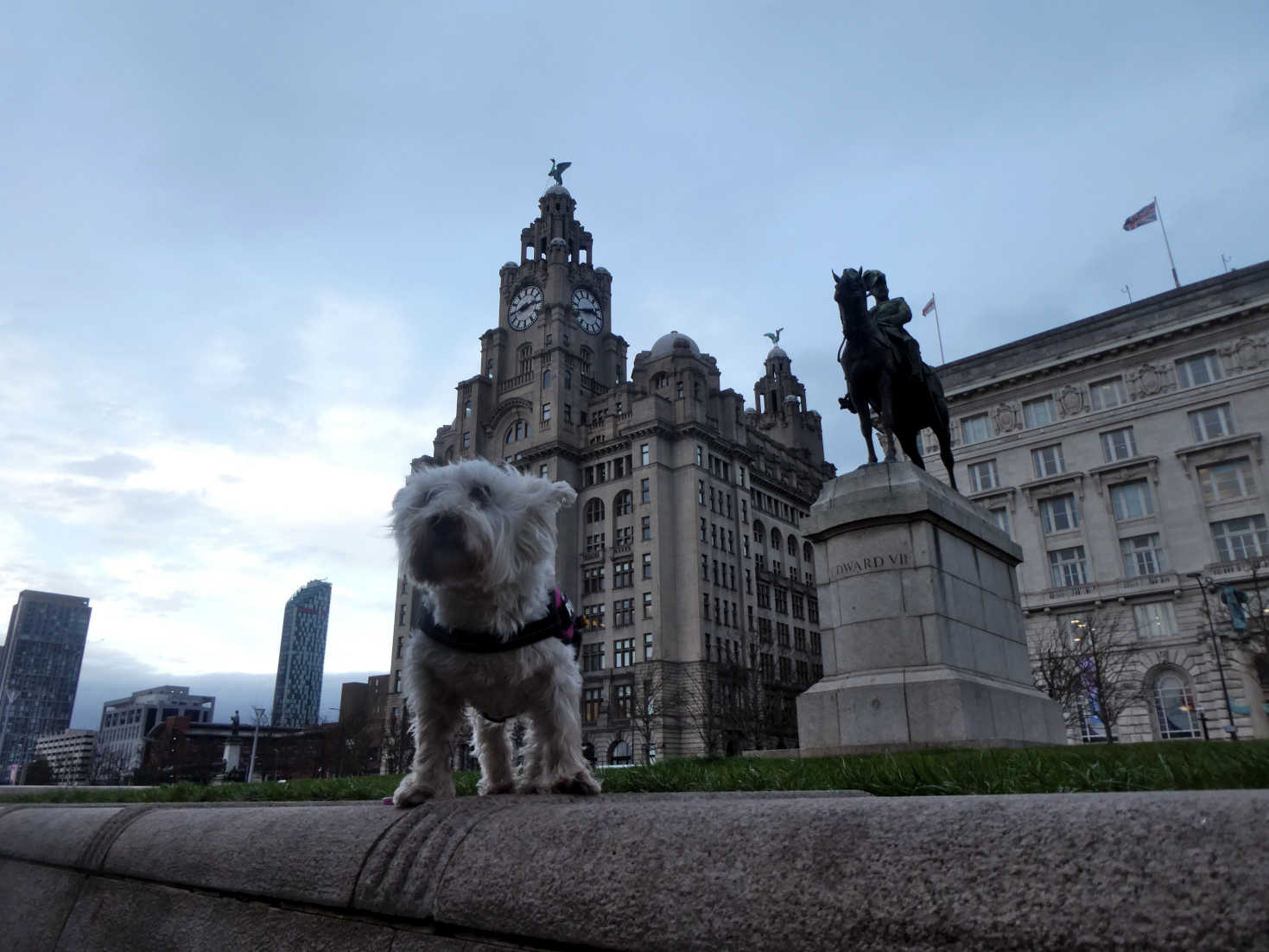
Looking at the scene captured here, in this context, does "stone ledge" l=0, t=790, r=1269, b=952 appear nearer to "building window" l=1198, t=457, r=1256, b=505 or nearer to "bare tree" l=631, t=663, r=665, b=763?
"building window" l=1198, t=457, r=1256, b=505

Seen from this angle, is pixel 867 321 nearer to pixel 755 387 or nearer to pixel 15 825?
pixel 15 825

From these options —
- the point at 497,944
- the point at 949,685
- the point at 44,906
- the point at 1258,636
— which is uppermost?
the point at 1258,636

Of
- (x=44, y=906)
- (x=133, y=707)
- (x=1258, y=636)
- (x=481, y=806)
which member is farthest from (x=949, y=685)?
(x=133, y=707)

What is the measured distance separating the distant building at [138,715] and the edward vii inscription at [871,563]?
16556cm

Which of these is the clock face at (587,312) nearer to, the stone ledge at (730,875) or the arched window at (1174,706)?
the arched window at (1174,706)

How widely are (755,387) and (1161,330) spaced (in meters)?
64.3

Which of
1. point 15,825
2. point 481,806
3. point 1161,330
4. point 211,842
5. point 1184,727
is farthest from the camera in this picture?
point 1161,330

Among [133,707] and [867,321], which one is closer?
[867,321]

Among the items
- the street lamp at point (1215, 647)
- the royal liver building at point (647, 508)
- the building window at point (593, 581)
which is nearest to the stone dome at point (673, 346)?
the royal liver building at point (647, 508)

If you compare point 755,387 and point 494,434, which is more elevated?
point 755,387

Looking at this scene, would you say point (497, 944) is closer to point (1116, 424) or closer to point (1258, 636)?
point (1258, 636)

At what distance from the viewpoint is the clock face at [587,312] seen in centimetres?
8861

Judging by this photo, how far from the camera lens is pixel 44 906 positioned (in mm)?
5223

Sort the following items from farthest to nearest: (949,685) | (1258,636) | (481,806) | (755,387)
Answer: (755,387), (1258,636), (949,685), (481,806)
